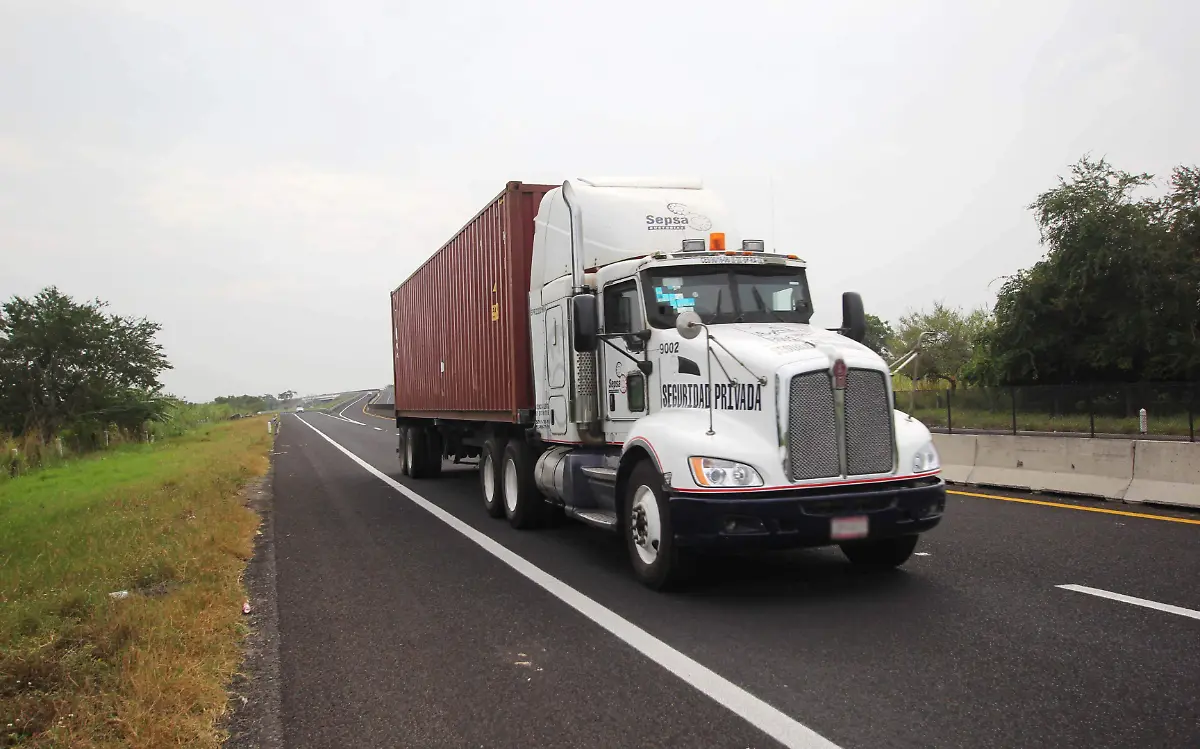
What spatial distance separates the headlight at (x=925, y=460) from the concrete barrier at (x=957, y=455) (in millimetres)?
6429

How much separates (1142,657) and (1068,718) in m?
1.16

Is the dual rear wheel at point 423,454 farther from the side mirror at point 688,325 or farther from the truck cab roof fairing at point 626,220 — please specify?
the side mirror at point 688,325

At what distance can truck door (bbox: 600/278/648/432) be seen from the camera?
8133 millimetres

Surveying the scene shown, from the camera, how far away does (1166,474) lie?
10.2 m

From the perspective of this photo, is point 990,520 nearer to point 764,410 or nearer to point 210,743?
point 764,410

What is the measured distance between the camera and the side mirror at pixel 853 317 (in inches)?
328

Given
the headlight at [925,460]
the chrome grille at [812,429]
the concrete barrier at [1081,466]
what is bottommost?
the concrete barrier at [1081,466]

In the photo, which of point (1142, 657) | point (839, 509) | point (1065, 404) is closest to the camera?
point (1142, 657)

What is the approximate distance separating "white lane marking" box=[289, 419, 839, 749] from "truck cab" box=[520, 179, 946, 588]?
2.24 feet

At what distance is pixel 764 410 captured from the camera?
6.64 metres

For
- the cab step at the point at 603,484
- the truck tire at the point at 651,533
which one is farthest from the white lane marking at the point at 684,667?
the cab step at the point at 603,484

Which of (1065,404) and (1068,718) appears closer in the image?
(1068,718)

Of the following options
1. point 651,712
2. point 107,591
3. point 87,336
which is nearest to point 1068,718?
point 651,712

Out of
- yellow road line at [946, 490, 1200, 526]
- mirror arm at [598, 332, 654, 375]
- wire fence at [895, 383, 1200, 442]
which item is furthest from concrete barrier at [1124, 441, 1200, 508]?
wire fence at [895, 383, 1200, 442]
